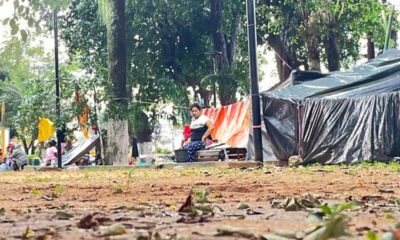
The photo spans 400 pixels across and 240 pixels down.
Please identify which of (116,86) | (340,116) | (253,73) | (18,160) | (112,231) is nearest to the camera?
(112,231)

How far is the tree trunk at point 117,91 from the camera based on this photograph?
1973 cm

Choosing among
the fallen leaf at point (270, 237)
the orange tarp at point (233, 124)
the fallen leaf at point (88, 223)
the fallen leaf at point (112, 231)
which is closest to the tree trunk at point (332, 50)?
the orange tarp at point (233, 124)

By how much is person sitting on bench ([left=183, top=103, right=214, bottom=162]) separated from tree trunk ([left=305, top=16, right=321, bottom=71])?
8293 mm

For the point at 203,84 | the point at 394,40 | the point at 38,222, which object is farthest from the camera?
the point at 394,40

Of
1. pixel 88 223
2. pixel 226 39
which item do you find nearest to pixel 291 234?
pixel 88 223

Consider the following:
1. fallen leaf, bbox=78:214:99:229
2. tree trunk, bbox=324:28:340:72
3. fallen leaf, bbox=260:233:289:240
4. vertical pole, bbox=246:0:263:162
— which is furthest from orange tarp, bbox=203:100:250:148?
fallen leaf, bbox=260:233:289:240

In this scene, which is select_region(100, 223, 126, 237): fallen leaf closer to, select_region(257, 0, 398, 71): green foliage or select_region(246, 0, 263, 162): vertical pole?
select_region(246, 0, 263, 162): vertical pole

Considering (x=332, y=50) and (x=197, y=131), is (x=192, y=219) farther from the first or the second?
(x=332, y=50)

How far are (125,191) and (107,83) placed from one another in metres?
13.7

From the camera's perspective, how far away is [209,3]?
86.0ft

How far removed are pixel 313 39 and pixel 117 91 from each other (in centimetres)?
718

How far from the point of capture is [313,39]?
2395cm

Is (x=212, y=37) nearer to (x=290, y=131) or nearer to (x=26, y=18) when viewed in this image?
(x=290, y=131)

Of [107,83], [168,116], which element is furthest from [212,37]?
[107,83]
